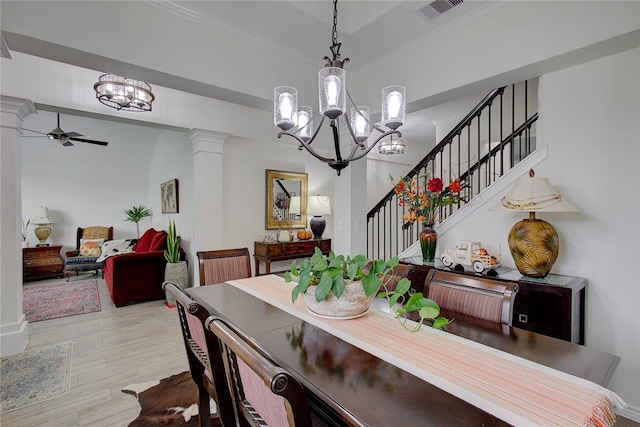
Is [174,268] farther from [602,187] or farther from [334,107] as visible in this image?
[602,187]

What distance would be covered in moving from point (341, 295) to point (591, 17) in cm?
216

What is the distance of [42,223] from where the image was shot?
622 centimetres

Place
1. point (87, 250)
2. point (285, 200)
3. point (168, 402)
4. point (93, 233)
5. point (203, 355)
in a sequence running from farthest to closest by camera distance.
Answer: point (93, 233), point (87, 250), point (285, 200), point (168, 402), point (203, 355)

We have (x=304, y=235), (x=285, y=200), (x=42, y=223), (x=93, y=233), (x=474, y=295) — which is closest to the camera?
(x=474, y=295)

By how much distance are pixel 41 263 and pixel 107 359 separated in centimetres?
468

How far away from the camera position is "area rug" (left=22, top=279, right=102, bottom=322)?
4004mm

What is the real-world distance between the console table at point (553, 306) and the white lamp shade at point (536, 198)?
48cm

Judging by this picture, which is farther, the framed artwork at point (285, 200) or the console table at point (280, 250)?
the framed artwork at point (285, 200)

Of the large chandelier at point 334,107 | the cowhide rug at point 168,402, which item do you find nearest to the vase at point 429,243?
the large chandelier at point 334,107

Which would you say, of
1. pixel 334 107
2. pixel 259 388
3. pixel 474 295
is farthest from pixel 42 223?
pixel 474 295

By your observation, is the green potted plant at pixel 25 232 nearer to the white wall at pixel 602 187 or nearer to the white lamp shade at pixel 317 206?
the white lamp shade at pixel 317 206

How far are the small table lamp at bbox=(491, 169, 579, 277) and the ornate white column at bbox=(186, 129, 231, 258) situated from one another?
11.6 ft

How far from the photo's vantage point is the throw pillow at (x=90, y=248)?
6.36 meters

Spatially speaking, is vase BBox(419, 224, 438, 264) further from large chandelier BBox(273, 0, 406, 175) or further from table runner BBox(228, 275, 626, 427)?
table runner BBox(228, 275, 626, 427)
